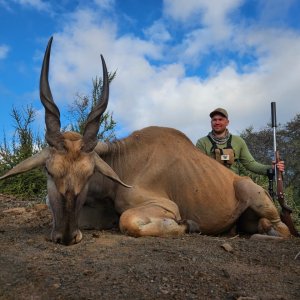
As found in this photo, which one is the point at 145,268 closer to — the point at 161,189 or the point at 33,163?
the point at 33,163

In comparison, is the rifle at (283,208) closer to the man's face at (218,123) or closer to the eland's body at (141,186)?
the eland's body at (141,186)

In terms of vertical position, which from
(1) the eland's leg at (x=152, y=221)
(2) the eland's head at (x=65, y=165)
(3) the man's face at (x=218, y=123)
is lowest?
(1) the eland's leg at (x=152, y=221)

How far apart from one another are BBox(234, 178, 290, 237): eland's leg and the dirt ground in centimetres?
117

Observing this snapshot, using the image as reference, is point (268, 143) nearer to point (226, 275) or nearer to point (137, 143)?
point (137, 143)

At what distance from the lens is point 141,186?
533 cm

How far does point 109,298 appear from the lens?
8.87 feet

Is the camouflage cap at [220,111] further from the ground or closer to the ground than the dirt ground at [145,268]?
→ further from the ground

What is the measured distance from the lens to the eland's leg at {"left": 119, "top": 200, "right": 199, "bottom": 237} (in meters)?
4.68

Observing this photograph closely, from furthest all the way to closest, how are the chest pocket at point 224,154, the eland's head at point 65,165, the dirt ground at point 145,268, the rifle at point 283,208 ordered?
1. the chest pocket at point 224,154
2. the rifle at point 283,208
3. the eland's head at point 65,165
4. the dirt ground at point 145,268

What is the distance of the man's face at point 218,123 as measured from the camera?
7.58 m

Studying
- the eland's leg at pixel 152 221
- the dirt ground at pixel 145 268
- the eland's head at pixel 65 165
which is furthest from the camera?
the eland's leg at pixel 152 221

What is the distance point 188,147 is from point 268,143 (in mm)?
16031

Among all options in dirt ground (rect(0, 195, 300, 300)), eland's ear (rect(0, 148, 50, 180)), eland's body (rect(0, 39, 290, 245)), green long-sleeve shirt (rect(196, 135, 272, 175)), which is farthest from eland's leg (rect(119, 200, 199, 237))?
green long-sleeve shirt (rect(196, 135, 272, 175))

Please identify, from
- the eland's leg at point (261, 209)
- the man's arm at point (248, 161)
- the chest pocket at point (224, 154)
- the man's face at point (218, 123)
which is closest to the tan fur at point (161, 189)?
the eland's leg at point (261, 209)
